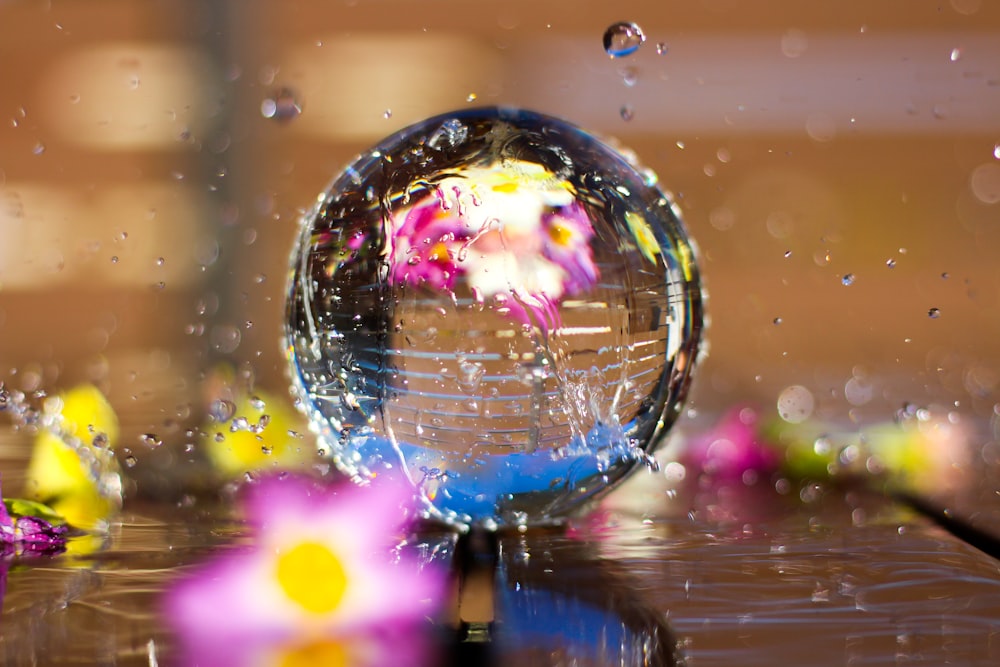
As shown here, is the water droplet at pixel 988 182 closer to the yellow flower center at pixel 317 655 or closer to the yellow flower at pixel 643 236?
the yellow flower at pixel 643 236

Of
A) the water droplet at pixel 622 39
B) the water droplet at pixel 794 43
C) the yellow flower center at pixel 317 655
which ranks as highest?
the water droplet at pixel 794 43

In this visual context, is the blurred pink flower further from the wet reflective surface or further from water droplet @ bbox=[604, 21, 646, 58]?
water droplet @ bbox=[604, 21, 646, 58]

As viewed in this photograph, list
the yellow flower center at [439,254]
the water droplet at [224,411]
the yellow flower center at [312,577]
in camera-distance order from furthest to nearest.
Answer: the water droplet at [224,411] < the yellow flower center at [439,254] < the yellow flower center at [312,577]

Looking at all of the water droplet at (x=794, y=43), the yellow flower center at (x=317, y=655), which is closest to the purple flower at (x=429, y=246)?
the yellow flower center at (x=317, y=655)

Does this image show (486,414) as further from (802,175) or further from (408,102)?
(802,175)

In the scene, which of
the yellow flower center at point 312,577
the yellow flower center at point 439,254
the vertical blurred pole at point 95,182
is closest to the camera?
the yellow flower center at point 312,577

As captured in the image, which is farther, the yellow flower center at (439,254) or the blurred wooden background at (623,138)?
the blurred wooden background at (623,138)

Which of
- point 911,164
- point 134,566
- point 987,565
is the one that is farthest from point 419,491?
point 911,164

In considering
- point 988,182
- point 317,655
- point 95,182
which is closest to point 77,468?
point 317,655

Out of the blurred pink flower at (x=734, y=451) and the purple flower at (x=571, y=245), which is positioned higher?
the purple flower at (x=571, y=245)
